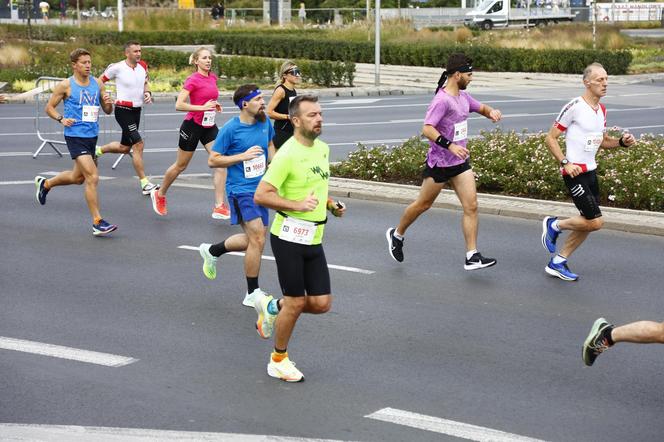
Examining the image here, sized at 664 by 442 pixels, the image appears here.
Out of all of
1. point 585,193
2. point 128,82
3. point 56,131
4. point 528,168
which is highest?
point 128,82

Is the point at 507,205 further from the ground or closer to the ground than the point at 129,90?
closer to the ground

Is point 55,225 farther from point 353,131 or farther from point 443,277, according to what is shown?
point 353,131

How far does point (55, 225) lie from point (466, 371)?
6.76 meters

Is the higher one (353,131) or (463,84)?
(463,84)

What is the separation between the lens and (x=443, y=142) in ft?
33.4

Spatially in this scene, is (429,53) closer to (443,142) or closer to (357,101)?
(357,101)

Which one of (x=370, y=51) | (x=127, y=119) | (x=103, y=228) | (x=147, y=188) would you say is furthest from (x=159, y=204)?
(x=370, y=51)

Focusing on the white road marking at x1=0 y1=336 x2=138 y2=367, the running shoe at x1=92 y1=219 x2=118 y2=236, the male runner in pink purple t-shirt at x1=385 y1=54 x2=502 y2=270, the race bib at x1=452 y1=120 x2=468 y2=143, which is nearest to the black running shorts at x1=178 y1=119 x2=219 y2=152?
the running shoe at x1=92 y1=219 x2=118 y2=236

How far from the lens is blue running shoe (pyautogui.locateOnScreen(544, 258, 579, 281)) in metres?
10.4

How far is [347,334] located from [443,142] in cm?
238

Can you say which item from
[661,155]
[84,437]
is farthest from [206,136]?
[84,437]

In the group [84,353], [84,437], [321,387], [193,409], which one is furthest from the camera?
[84,353]

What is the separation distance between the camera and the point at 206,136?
550 inches

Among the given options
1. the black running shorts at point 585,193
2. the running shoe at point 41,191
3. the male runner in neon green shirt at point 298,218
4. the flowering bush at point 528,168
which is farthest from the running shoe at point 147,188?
the male runner in neon green shirt at point 298,218
